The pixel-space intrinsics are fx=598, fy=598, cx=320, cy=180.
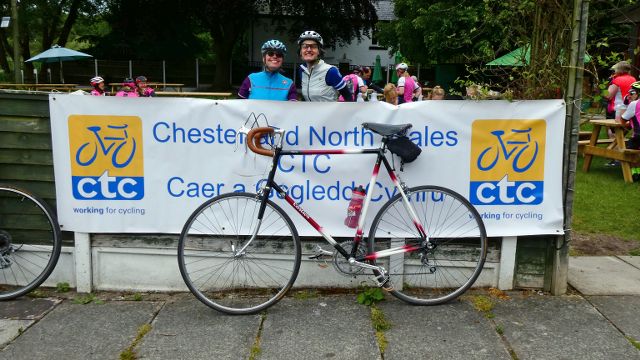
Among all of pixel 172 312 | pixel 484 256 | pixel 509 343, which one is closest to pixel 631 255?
pixel 484 256

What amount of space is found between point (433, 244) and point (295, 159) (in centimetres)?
115

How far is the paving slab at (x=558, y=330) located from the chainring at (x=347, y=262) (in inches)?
38.9

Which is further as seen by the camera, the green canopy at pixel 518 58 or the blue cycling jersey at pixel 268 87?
the blue cycling jersey at pixel 268 87

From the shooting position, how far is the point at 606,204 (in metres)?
7.47

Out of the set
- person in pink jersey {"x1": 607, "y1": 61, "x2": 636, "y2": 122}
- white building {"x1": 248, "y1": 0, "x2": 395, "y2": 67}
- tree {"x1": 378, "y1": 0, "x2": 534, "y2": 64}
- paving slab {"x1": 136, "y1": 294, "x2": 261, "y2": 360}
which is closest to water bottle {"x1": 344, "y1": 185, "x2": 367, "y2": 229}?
paving slab {"x1": 136, "y1": 294, "x2": 261, "y2": 360}

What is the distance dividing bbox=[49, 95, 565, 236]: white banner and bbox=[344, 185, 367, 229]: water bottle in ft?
0.70

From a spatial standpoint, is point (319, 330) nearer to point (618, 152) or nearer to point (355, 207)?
point (355, 207)

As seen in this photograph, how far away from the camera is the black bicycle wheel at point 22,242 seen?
4.42m

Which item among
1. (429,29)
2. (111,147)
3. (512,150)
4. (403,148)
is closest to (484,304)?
(512,150)

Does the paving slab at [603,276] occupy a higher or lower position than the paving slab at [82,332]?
higher

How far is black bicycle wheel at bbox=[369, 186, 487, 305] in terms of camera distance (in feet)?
13.8

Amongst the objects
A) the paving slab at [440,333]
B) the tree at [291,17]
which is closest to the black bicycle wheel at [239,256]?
the paving slab at [440,333]

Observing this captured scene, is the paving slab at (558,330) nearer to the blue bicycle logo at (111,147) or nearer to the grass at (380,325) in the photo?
the grass at (380,325)

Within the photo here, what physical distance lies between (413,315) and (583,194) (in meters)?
5.00
